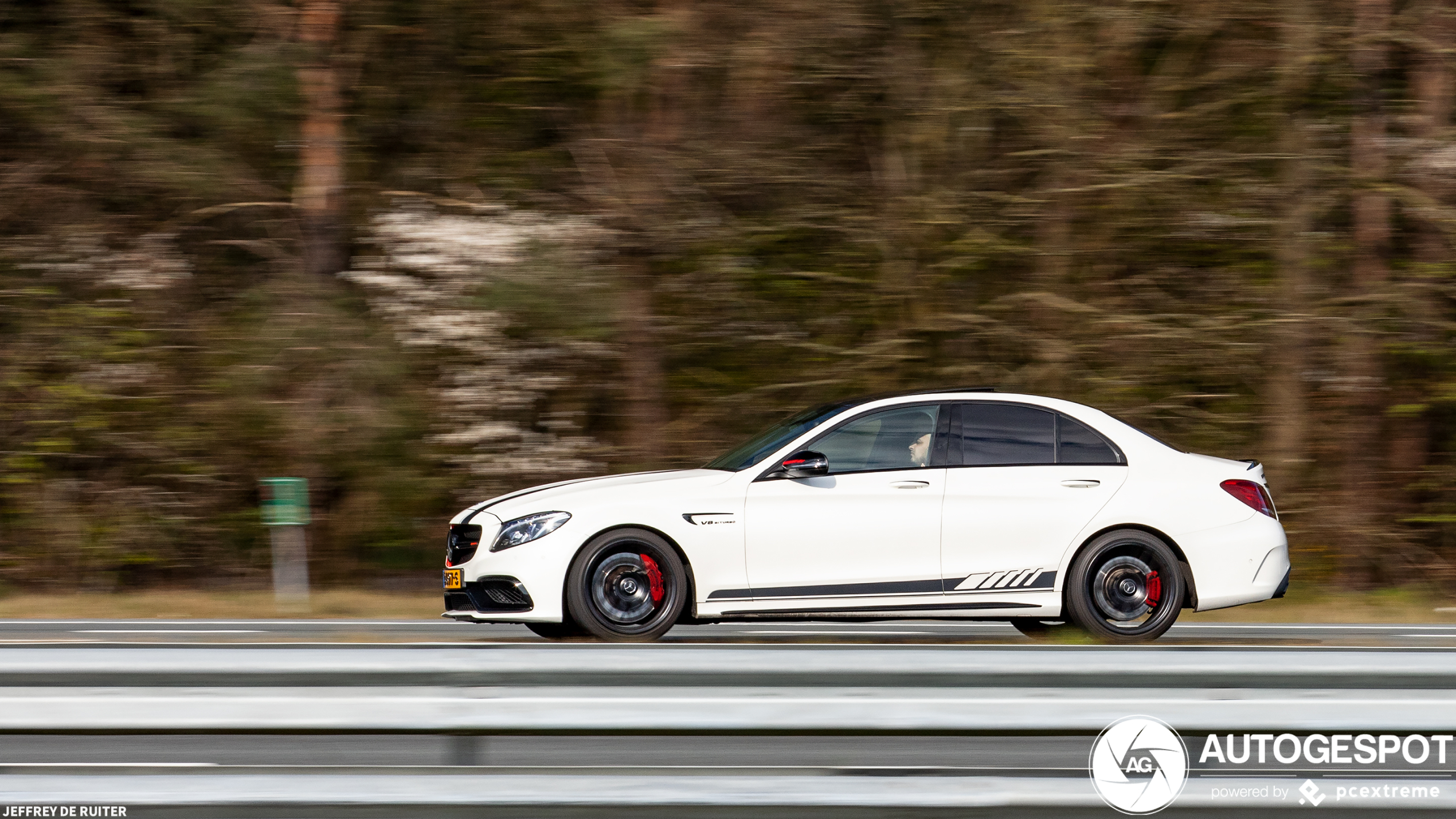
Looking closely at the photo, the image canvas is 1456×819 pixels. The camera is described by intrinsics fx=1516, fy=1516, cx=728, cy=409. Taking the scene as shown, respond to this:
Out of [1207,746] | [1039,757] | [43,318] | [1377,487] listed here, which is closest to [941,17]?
[1377,487]

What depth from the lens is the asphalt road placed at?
847 centimetres

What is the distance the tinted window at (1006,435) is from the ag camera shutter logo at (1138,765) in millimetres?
4487

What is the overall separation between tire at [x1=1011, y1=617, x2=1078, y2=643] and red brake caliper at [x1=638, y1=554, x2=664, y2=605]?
196cm

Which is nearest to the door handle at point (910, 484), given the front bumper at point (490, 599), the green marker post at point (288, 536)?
the front bumper at point (490, 599)

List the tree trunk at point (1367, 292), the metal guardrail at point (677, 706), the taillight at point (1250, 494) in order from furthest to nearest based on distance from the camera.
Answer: the tree trunk at point (1367, 292) → the taillight at point (1250, 494) → the metal guardrail at point (677, 706)

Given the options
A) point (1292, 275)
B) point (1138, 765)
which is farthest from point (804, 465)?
point (1292, 275)

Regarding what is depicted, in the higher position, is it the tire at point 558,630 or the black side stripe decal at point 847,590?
the black side stripe decal at point 847,590

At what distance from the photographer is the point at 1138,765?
13.1 ft

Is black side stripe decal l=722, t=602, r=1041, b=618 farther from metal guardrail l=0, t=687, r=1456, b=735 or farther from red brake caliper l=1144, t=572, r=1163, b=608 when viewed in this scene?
metal guardrail l=0, t=687, r=1456, b=735

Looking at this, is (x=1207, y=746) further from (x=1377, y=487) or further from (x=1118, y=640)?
(x=1377, y=487)

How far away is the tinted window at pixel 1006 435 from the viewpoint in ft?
28.1

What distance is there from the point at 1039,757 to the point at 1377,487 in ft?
31.4

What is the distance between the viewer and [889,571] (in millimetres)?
8211

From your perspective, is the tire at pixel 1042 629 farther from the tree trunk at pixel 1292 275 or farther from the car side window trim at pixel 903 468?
the tree trunk at pixel 1292 275
